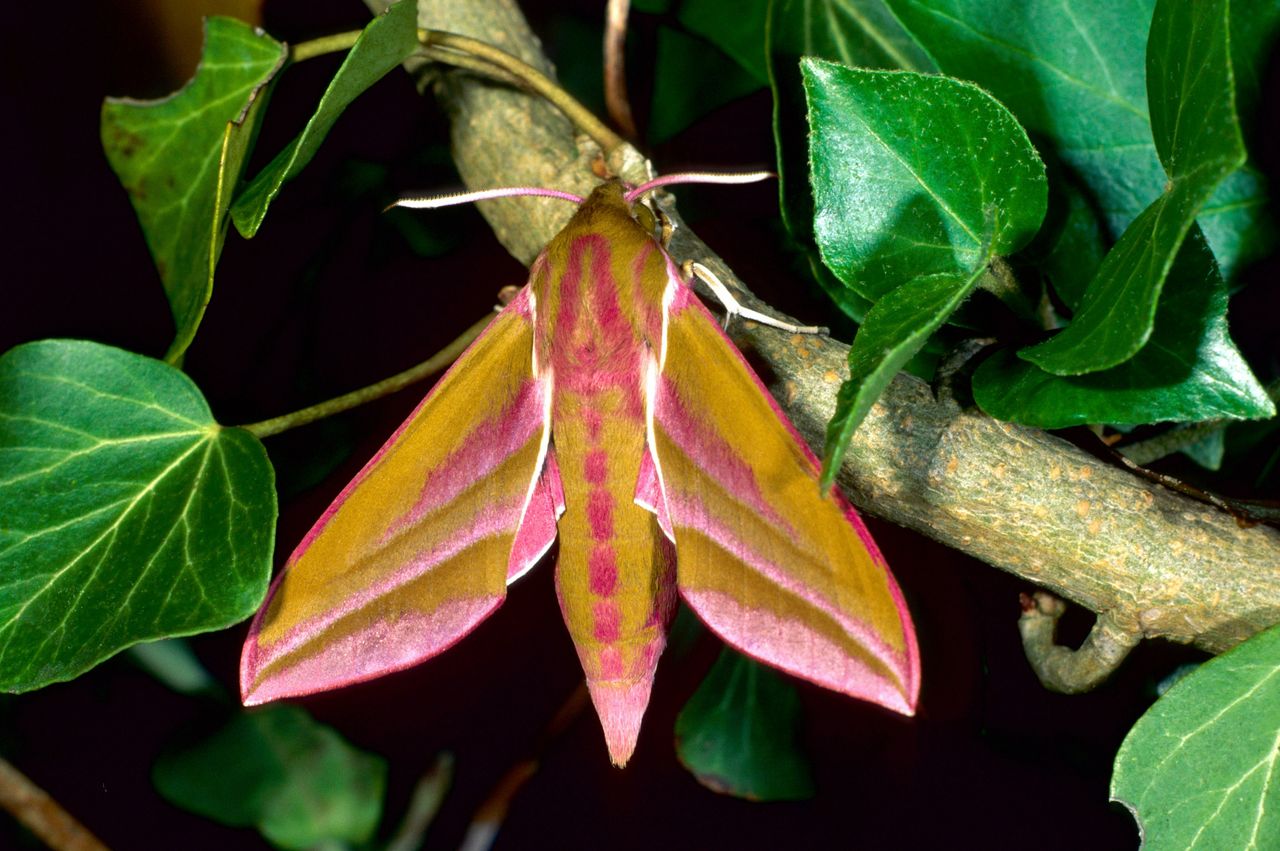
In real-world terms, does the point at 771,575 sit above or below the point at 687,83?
below

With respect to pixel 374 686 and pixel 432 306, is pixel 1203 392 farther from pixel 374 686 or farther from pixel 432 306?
pixel 374 686

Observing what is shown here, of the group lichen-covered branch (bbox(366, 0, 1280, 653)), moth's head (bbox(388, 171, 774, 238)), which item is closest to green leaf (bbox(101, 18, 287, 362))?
moth's head (bbox(388, 171, 774, 238))

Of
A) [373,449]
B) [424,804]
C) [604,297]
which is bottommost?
[424,804]

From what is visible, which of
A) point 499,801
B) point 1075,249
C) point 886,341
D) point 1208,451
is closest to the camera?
point 886,341

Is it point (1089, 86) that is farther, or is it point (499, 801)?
point (499, 801)

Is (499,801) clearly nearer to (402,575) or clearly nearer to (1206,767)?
(402,575)

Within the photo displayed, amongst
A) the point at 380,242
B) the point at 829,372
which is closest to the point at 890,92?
the point at 829,372

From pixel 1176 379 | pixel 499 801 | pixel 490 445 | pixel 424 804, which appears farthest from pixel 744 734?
pixel 1176 379
